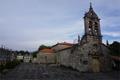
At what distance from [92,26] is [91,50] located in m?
3.95

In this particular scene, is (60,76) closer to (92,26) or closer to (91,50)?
(91,50)

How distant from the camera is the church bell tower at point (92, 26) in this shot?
115ft

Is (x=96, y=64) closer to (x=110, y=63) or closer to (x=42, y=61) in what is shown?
(x=110, y=63)

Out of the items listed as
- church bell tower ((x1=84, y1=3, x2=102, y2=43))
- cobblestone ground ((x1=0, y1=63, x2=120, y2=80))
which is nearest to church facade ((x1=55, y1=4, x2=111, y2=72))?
church bell tower ((x1=84, y1=3, x2=102, y2=43))

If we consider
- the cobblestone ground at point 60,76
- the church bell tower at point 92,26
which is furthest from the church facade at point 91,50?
the cobblestone ground at point 60,76

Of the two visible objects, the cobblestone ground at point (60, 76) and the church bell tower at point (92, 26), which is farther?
the church bell tower at point (92, 26)

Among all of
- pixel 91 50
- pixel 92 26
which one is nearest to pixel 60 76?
pixel 91 50

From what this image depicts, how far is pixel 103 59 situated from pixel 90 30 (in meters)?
5.14

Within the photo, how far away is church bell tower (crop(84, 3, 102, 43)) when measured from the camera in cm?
3509

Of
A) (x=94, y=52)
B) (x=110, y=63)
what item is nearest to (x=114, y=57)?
(x=110, y=63)

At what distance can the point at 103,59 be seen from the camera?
35.5 meters

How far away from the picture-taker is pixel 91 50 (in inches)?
1373

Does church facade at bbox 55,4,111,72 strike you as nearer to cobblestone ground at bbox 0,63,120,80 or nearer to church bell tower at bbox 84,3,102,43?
church bell tower at bbox 84,3,102,43

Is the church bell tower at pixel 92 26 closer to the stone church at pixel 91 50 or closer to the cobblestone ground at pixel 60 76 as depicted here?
the stone church at pixel 91 50
